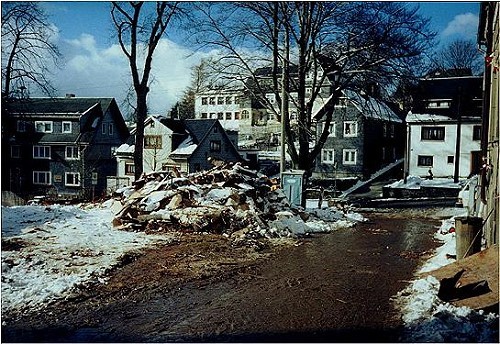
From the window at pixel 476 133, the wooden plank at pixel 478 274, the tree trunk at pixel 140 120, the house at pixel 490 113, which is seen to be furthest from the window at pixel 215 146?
the window at pixel 476 133

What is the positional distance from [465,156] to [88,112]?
15.2 ft

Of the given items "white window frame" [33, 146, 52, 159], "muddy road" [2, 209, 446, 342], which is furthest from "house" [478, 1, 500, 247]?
"white window frame" [33, 146, 52, 159]

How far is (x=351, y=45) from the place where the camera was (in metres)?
7.03

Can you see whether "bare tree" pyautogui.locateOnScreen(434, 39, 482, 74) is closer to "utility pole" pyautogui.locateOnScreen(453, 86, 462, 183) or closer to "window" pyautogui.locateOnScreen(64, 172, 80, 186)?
"utility pole" pyautogui.locateOnScreen(453, 86, 462, 183)

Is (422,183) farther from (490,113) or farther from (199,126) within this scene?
(199,126)

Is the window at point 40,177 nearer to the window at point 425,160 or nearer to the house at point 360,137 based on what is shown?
A: the house at point 360,137

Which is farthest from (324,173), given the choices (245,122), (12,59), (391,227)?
(12,59)

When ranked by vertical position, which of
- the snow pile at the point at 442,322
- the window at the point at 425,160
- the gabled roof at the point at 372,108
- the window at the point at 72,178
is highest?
the gabled roof at the point at 372,108

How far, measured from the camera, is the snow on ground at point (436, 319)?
3.12 m

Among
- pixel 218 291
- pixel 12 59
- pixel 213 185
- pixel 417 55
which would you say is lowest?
pixel 218 291

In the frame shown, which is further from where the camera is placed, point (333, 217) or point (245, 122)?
point (333, 217)

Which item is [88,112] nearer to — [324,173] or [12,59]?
[12,59]

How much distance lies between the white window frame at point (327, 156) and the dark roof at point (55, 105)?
128 inches

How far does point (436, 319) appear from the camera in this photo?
334 centimetres
